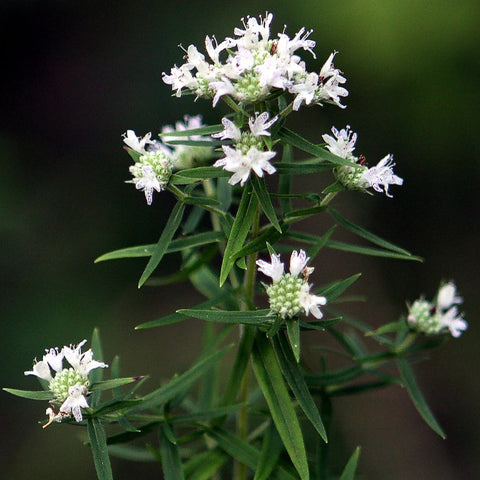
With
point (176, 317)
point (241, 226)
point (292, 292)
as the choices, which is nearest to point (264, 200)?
point (241, 226)

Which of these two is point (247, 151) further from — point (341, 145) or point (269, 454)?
point (269, 454)

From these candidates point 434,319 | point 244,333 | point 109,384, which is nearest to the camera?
point 109,384

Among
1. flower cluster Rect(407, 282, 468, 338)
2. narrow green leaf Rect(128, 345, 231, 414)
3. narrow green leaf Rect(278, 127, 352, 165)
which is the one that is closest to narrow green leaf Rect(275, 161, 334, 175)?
narrow green leaf Rect(278, 127, 352, 165)

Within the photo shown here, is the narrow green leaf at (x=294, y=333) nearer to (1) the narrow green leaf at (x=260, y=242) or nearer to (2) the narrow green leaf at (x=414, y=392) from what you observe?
(1) the narrow green leaf at (x=260, y=242)

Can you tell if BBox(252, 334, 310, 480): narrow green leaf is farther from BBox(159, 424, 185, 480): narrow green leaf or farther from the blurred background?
the blurred background

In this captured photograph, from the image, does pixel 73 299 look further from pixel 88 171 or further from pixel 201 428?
pixel 201 428

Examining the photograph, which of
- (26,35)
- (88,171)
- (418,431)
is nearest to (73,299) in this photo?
(88,171)
